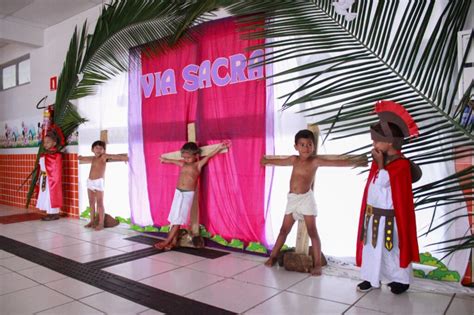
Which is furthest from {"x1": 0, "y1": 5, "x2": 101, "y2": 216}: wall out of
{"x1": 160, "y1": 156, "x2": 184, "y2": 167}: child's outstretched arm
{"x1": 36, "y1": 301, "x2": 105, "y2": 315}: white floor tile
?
{"x1": 36, "y1": 301, "x2": 105, "y2": 315}: white floor tile

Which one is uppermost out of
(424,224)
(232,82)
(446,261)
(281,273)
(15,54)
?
(15,54)

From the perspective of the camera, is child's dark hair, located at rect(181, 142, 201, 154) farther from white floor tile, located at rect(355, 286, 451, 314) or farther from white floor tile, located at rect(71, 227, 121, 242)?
white floor tile, located at rect(355, 286, 451, 314)

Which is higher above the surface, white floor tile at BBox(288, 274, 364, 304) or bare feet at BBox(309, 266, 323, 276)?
bare feet at BBox(309, 266, 323, 276)

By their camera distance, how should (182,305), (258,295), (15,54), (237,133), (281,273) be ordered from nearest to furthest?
(182,305) < (258,295) < (281,273) < (237,133) < (15,54)

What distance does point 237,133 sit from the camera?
141 inches

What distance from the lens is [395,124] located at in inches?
82.0

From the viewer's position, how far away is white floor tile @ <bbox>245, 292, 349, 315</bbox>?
7.48ft

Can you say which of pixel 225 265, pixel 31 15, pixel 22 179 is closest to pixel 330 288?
pixel 225 265

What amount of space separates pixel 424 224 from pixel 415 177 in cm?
48

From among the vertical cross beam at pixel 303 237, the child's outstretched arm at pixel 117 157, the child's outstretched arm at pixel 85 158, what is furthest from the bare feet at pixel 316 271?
the child's outstretched arm at pixel 85 158

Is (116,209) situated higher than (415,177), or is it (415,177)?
(415,177)

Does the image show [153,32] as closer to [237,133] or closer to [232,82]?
[232,82]

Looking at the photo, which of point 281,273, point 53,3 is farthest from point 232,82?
point 53,3

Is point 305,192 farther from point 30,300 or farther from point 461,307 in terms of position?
point 30,300
